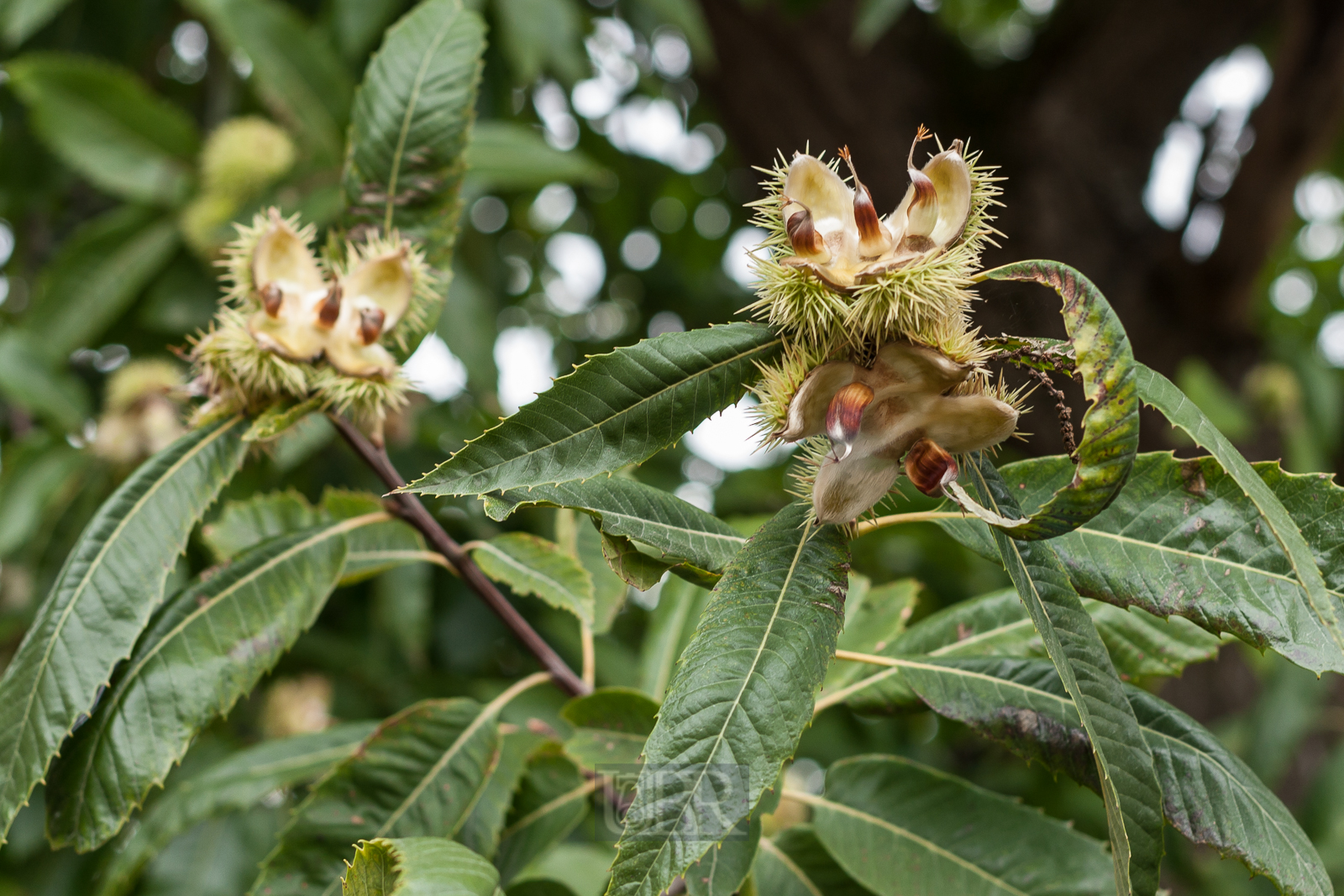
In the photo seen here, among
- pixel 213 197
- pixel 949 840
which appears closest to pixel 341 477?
pixel 213 197

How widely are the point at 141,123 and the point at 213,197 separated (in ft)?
0.82

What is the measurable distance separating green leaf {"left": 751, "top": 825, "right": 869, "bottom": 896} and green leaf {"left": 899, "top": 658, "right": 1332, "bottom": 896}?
0.28 m

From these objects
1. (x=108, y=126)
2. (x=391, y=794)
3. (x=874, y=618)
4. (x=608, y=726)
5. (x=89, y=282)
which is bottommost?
(x=391, y=794)

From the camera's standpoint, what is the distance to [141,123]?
2094 mm

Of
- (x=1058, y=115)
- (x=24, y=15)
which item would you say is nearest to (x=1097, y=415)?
(x=24, y=15)

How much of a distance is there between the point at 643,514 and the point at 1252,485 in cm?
39

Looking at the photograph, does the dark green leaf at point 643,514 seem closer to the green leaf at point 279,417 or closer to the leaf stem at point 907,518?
the leaf stem at point 907,518

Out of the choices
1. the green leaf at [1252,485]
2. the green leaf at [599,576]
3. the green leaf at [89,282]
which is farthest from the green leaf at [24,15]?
the green leaf at [1252,485]

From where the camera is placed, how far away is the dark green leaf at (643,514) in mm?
647

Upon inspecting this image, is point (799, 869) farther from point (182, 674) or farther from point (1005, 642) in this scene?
point (182, 674)

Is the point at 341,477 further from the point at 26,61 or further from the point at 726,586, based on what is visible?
the point at 726,586

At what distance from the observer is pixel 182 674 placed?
2.71 ft

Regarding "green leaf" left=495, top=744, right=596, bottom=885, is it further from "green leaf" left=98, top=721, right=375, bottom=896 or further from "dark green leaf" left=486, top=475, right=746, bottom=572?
"dark green leaf" left=486, top=475, right=746, bottom=572

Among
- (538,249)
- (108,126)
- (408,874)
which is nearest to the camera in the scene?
(408,874)
